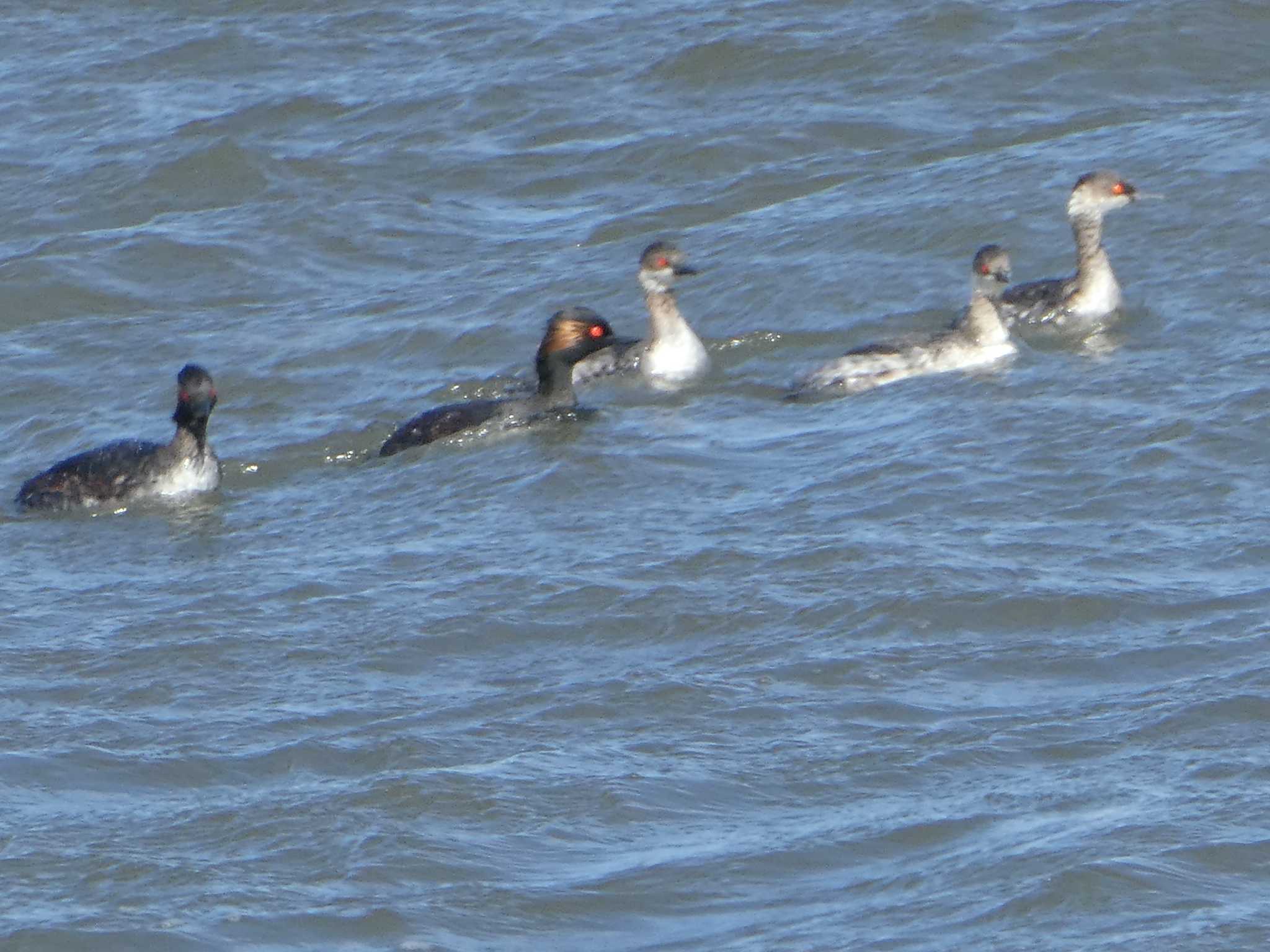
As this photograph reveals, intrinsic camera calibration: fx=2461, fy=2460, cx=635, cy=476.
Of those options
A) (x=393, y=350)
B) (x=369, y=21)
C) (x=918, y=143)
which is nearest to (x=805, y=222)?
(x=918, y=143)

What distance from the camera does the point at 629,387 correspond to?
51.2ft

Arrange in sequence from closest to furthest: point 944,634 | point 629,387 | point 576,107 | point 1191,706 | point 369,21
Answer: point 1191,706 < point 944,634 < point 629,387 < point 576,107 < point 369,21

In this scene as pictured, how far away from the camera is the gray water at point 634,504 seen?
26.6 feet

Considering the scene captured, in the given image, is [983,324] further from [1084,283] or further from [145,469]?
[145,469]

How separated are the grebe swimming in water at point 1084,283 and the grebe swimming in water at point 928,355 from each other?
0.60 m

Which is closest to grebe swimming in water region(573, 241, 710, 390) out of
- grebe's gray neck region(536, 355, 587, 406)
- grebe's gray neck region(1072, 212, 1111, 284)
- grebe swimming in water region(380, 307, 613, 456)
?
grebe swimming in water region(380, 307, 613, 456)

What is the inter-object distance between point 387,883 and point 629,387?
7778mm

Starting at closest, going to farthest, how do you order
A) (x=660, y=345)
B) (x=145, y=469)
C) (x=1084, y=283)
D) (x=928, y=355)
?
(x=145, y=469)
(x=928, y=355)
(x=1084, y=283)
(x=660, y=345)

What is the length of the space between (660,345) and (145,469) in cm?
348

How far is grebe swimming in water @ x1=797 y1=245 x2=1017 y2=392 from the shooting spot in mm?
14188

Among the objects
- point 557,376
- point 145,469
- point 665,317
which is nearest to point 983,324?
point 665,317

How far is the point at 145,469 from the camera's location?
13.6 m

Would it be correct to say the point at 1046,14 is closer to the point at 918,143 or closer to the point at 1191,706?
the point at 918,143

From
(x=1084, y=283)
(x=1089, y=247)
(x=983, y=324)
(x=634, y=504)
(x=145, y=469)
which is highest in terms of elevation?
(x=1089, y=247)
